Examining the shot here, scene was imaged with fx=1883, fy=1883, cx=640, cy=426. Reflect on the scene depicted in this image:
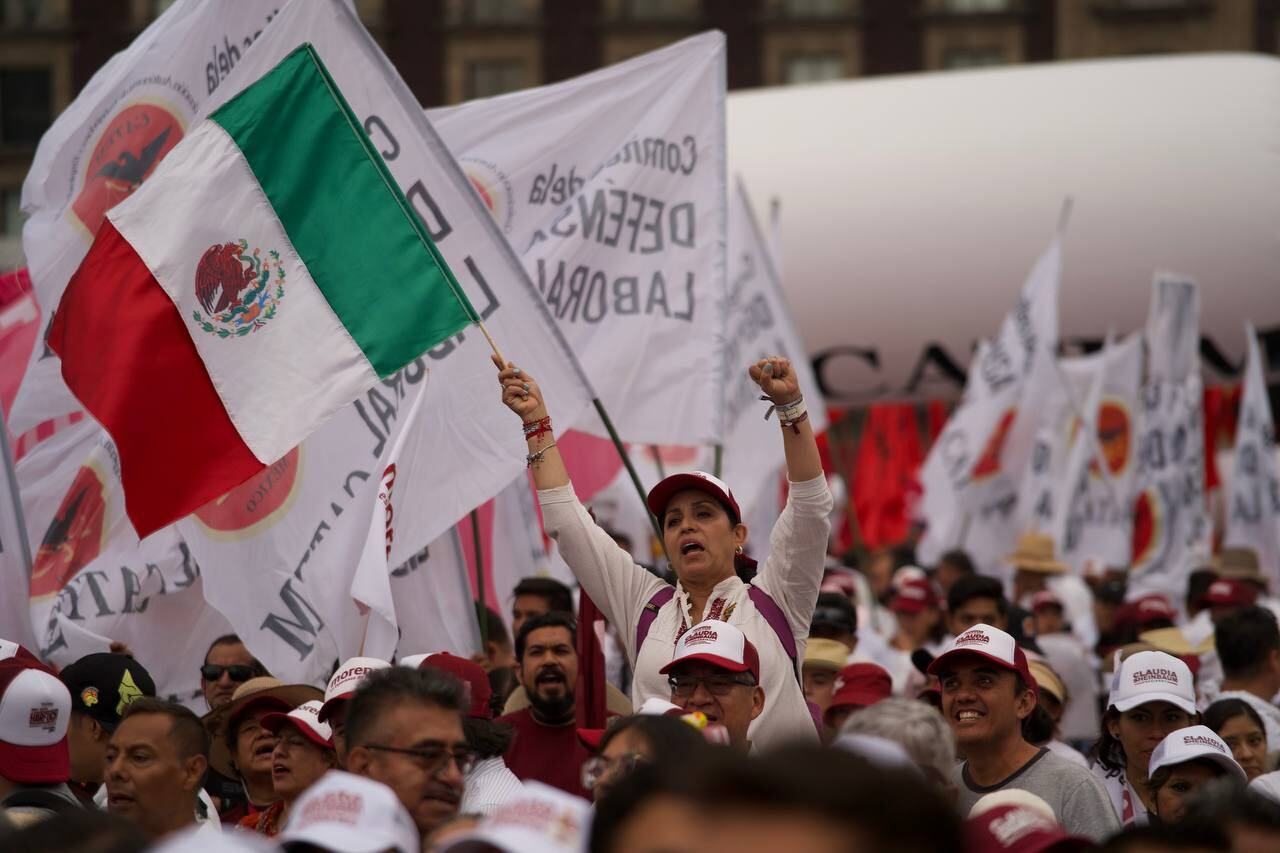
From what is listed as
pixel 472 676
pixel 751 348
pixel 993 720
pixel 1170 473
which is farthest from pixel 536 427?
pixel 1170 473

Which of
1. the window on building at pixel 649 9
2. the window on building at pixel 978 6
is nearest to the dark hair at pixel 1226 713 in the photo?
the window on building at pixel 978 6

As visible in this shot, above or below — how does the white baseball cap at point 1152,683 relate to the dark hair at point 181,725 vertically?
below

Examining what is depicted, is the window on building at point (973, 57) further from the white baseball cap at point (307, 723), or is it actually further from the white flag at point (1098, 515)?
the white baseball cap at point (307, 723)

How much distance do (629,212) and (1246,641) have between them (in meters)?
3.08

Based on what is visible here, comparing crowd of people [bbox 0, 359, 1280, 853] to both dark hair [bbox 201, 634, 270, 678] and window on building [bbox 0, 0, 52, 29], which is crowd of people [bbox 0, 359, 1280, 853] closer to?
dark hair [bbox 201, 634, 270, 678]

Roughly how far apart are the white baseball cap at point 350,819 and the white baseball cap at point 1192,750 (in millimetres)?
2474

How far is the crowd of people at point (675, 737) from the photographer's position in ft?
8.50

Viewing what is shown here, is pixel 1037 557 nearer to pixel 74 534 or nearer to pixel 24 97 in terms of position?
pixel 74 534

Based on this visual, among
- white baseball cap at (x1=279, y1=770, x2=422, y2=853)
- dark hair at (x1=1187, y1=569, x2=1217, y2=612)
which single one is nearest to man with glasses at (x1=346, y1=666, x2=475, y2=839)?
white baseball cap at (x1=279, y1=770, x2=422, y2=853)

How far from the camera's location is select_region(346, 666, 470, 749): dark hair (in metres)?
4.12

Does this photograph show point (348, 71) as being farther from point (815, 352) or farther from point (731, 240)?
point (815, 352)

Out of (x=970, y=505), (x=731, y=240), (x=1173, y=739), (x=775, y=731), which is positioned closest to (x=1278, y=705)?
(x=1173, y=739)

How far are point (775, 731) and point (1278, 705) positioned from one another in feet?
10.8

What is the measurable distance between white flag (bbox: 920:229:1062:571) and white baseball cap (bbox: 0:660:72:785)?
10358 mm
